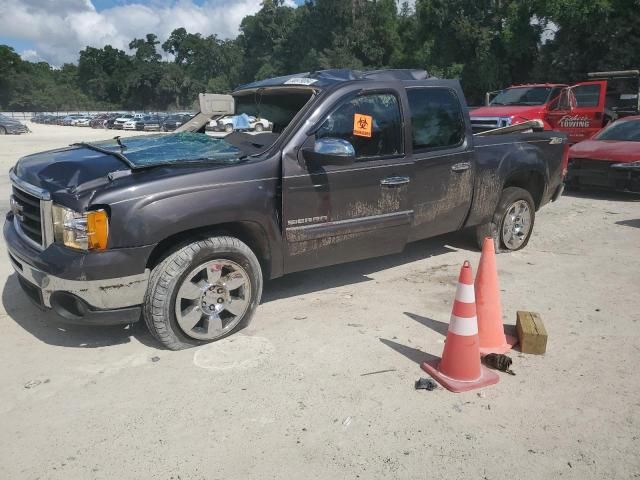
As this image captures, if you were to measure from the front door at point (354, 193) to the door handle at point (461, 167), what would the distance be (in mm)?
662

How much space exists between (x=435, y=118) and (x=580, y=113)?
951 cm

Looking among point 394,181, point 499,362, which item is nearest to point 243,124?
point 394,181

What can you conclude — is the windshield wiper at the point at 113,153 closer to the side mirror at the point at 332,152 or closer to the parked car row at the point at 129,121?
the side mirror at the point at 332,152

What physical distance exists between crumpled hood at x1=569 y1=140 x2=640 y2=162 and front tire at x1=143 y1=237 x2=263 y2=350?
7.93 meters

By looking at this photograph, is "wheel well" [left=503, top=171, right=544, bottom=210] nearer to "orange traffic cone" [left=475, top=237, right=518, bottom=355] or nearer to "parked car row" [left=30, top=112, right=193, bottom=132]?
"orange traffic cone" [left=475, top=237, right=518, bottom=355]

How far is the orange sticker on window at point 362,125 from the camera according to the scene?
13.7 ft

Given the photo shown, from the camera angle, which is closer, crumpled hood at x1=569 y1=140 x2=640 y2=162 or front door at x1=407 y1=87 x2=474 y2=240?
front door at x1=407 y1=87 x2=474 y2=240

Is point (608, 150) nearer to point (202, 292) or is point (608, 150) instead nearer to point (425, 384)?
point (425, 384)

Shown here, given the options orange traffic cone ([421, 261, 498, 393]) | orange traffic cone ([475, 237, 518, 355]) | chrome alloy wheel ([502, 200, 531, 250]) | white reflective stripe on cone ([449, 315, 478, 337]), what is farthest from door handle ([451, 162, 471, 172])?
white reflective stripe on cone ([449, 315, 478, 337])

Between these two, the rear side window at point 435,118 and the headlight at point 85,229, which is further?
the rear side window at point 435,118

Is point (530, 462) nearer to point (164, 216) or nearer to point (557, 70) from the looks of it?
point (164, 216)

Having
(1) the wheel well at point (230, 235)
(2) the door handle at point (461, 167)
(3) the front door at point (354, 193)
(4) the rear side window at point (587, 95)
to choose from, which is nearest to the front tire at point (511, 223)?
(2) the door handle at point (461, 167)

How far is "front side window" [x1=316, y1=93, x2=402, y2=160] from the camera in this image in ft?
13.6

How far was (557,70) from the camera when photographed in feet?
83.4
